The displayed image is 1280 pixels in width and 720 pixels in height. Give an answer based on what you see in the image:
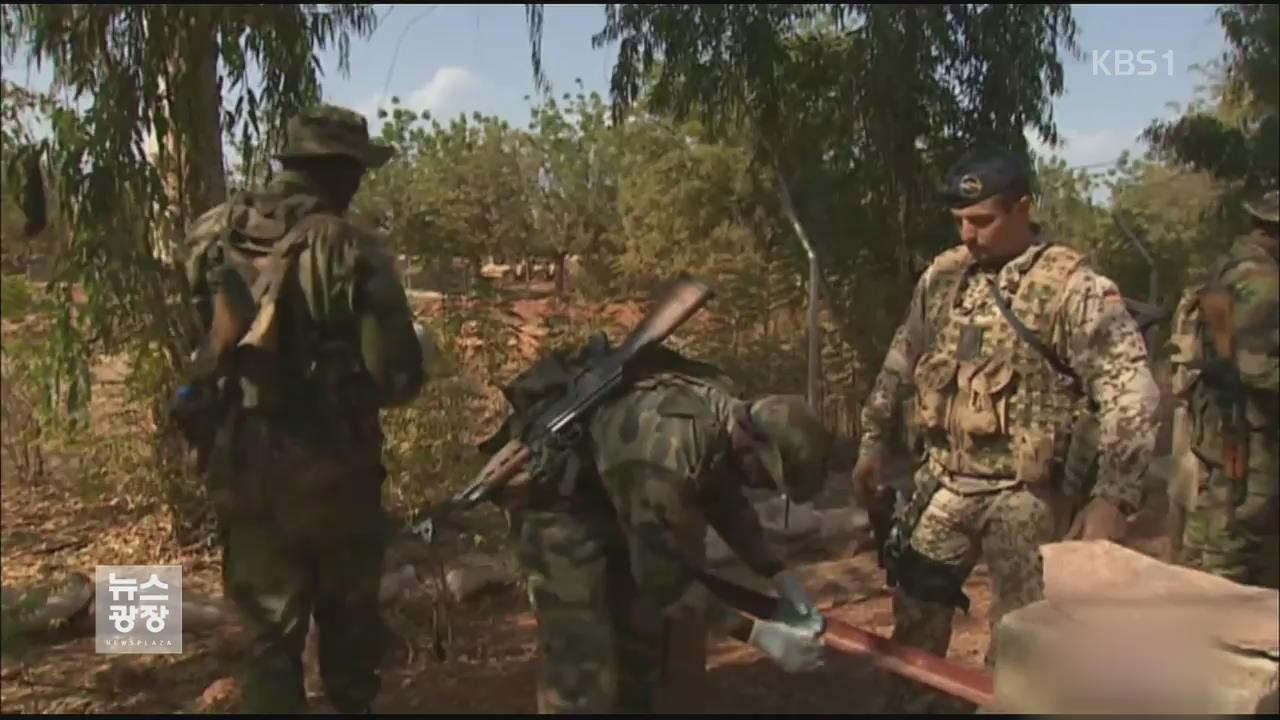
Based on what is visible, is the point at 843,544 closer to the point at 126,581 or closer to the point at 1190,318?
the point at 1190,318

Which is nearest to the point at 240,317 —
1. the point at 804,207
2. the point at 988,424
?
the point at 988,424

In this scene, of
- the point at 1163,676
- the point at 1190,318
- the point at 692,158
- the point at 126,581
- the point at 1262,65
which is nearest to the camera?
the point at 1163,676

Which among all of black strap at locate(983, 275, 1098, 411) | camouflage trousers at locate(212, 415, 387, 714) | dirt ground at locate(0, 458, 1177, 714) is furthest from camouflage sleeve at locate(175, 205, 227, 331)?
black strap at locate(983, 275, 1098, 411)

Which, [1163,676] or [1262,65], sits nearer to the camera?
[1163,676]

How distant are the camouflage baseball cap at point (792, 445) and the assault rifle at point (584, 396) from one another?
38 centimetres

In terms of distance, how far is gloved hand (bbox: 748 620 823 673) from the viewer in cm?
277

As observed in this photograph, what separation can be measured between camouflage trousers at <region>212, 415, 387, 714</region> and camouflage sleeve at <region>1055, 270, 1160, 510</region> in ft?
5.65

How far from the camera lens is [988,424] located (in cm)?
321

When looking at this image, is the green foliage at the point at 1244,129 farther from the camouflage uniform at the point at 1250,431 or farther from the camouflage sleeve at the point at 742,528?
the camouflage sleeve at the point at 742,528

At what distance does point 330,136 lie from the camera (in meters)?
3.01

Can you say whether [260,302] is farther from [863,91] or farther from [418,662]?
[863,91]

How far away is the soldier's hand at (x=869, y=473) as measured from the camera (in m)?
3.43

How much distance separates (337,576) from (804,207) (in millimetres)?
5427

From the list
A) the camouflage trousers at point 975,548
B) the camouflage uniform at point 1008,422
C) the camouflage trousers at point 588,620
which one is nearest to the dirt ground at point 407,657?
the camouflage trousers at point 975,548
